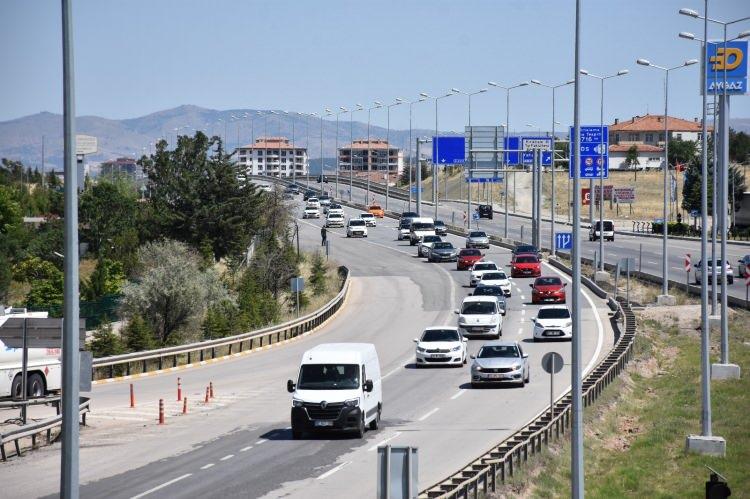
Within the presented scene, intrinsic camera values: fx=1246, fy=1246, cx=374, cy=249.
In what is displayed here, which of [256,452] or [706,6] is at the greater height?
[706,6]

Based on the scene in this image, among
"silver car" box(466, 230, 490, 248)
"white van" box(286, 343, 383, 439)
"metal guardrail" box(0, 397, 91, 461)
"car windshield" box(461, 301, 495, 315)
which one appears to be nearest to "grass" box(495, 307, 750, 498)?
"white van" box(286, 343, 383, 439)

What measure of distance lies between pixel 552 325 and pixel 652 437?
16810mm

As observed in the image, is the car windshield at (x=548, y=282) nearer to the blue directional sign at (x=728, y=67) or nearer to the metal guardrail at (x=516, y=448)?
the metal guardrail at (x=516, y=448)

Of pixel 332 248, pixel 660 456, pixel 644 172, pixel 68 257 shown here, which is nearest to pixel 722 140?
pixel 660 456

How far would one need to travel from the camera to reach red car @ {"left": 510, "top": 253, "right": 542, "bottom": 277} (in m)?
72.4

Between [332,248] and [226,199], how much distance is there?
1157cm

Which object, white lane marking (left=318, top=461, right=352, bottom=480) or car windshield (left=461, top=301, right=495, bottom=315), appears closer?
white lane marking (left=318, top=461, right=352, bottom=480)

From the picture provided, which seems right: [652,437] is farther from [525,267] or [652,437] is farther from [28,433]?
[525,267]

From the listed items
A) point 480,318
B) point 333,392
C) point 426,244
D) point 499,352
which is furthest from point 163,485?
point 426,244

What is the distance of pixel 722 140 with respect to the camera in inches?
1345

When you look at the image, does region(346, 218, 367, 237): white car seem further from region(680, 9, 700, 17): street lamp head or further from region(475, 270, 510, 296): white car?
region(680, 9, 700, 17): street lamp head

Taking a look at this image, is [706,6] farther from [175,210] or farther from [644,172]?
[644,172]

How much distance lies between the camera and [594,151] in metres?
72.2

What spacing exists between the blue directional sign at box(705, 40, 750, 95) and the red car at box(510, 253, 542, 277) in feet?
120
